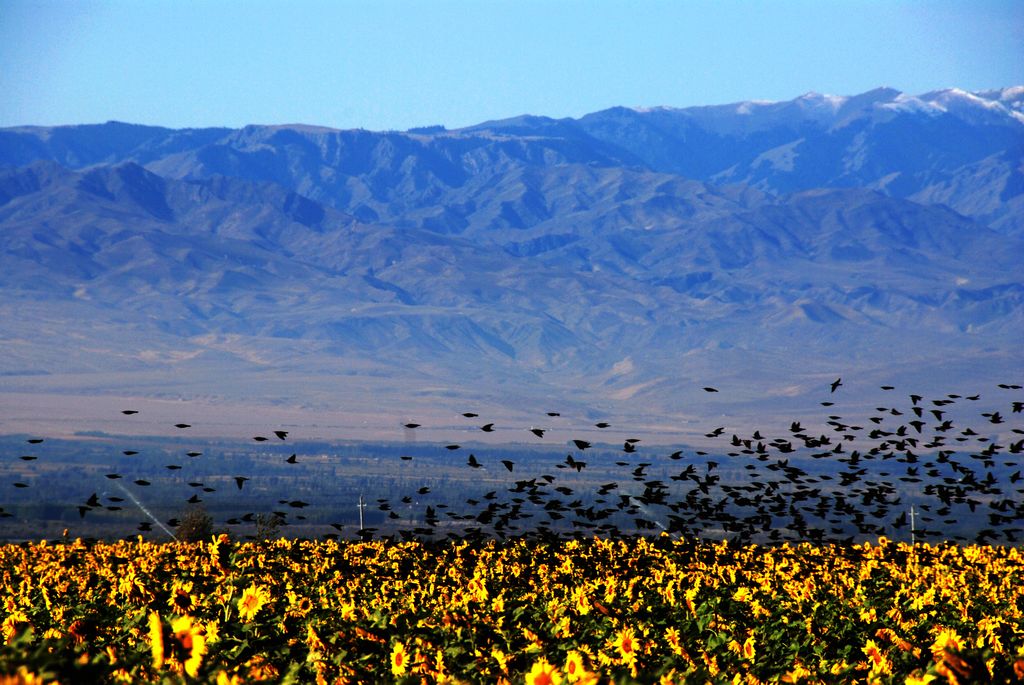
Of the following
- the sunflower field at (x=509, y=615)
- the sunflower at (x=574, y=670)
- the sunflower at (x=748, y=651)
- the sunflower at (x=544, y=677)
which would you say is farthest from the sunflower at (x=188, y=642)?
the sunflower at (x=748, y=651)

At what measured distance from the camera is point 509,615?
601 inches

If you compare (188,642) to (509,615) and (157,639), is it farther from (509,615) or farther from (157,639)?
(509,615)

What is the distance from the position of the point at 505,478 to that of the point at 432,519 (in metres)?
138

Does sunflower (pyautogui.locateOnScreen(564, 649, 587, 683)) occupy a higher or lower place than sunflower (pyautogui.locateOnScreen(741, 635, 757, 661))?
higher

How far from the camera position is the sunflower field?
946cm

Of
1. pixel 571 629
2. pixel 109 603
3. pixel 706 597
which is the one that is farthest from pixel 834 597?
pixel 109 603

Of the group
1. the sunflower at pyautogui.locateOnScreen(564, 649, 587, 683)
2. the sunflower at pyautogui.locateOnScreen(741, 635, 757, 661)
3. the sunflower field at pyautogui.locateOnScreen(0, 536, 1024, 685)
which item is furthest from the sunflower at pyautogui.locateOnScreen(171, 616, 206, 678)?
the sunflower at pyautogui.locateOnScreen(741, 635, 757, 661)

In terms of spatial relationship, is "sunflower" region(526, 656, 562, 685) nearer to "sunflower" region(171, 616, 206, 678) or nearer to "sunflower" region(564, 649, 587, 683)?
"sunflower" region(564, 649, 587, 683)

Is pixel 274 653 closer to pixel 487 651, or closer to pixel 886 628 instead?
pixel 487 651

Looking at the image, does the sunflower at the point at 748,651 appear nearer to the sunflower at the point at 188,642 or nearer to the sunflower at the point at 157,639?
the sunflower at the point at 188,642

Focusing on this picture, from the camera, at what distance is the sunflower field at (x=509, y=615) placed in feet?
31.0

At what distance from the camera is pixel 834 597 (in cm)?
2183

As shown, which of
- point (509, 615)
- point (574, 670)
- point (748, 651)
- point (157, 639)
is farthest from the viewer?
point (509, 615)

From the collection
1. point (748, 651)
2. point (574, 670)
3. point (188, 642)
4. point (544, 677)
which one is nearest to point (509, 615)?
point (748, 651)
